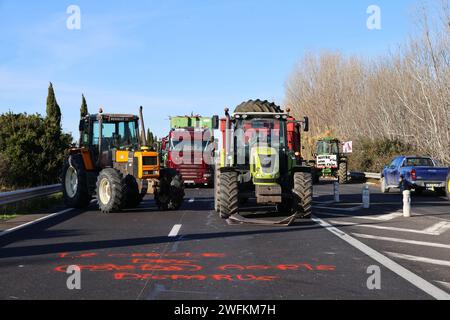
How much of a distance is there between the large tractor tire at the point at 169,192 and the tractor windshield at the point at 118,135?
178 cm

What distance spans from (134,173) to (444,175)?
12218 millimetres

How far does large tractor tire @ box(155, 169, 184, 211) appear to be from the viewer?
15.9 m

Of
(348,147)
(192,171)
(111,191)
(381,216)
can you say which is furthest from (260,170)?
(348,147)

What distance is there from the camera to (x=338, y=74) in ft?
186

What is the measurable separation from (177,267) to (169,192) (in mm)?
8495

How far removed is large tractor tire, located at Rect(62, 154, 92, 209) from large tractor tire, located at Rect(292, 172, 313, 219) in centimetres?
665

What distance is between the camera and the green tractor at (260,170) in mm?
13203

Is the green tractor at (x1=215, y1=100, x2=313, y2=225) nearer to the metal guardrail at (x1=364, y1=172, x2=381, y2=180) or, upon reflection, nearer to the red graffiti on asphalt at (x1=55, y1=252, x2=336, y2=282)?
the red graffiti on asphalt at (x1=55, y1=252, x2=336, y2=282)

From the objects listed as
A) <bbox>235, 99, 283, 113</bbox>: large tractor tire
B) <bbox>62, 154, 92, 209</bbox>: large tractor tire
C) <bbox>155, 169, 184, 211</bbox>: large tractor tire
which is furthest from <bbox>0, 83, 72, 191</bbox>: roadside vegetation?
<bbox>235, 99, 283, 113</bbox>: large tractor tire

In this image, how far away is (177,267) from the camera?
762 cm

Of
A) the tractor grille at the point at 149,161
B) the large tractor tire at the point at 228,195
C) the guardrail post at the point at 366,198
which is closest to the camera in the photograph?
the large tractor tire at the point at 228,195

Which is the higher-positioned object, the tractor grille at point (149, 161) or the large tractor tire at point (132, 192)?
the tractor grille at point (149, 161)

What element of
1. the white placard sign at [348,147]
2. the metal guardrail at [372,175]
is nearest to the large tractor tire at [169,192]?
the metal guardrail at [372,175]

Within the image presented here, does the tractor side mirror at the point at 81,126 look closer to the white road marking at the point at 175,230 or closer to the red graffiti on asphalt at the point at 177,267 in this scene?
the white road marking at the point at 175,230
